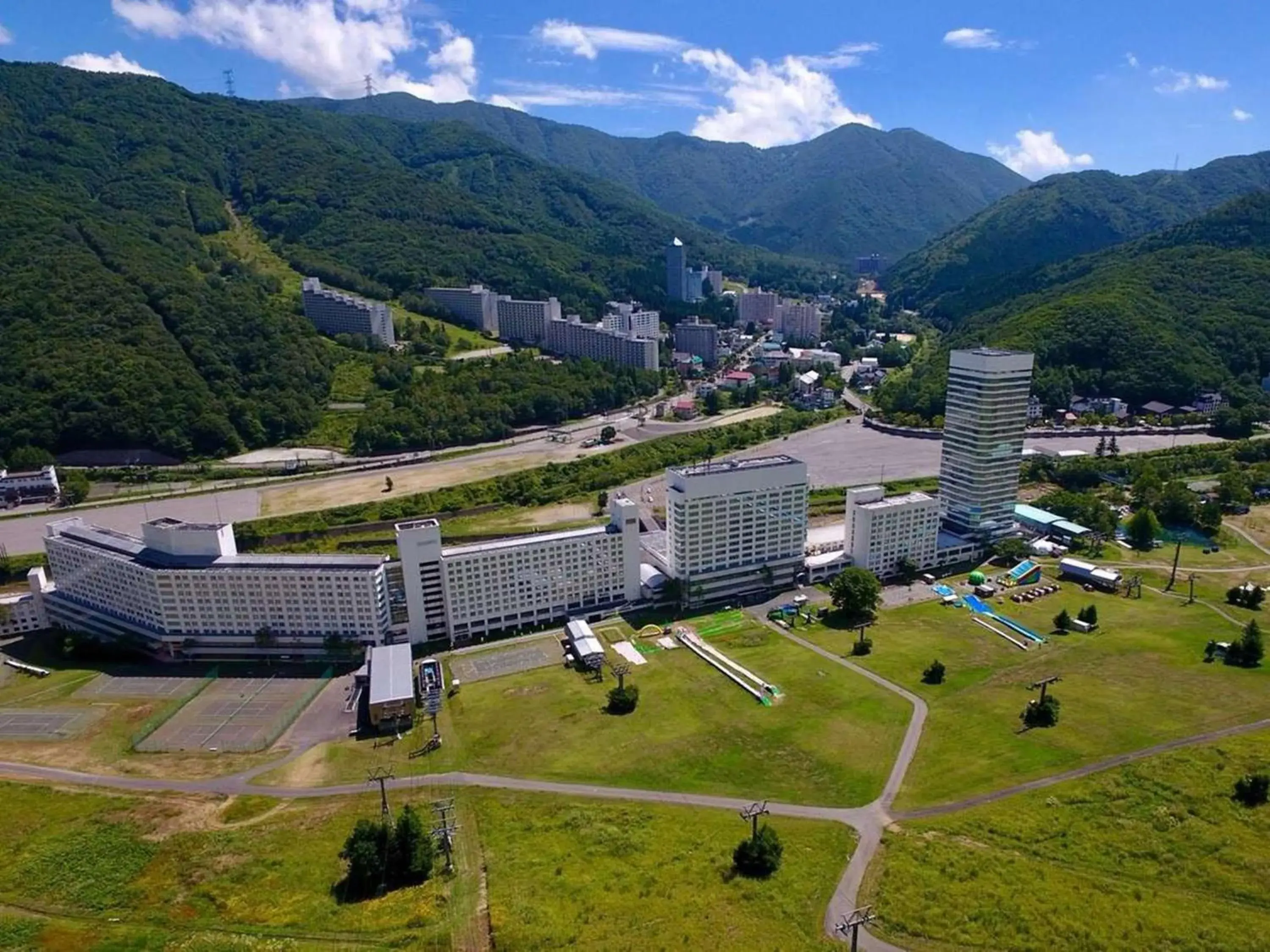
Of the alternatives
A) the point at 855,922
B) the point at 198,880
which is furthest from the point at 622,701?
the point at 198,880

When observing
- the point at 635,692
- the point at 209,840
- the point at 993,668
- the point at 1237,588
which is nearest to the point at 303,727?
the point at 209,840

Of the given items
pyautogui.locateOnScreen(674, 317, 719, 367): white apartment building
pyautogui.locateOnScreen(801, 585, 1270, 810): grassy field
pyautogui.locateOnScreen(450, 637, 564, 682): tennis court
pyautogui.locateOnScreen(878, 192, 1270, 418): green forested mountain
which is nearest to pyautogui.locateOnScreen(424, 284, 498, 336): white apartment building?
pyautogui.locateOnScreen(674, 317, 719, 367): white apartment building

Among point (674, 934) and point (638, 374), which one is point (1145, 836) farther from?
point (638, 374)

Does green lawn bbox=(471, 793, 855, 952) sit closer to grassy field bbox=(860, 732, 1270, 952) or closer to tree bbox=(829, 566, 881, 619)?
grassy field bbox=(860, 732, 1270, 952)

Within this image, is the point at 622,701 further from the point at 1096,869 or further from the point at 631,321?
the point at 631,321

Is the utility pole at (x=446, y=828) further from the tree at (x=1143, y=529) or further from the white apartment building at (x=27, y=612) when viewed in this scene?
the tree at (x=1143, y=529)

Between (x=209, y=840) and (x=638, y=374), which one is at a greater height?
(x=638, y=374)

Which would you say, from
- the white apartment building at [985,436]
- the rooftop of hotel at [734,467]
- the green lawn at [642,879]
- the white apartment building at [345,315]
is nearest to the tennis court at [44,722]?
the green lawn at [642,879]
